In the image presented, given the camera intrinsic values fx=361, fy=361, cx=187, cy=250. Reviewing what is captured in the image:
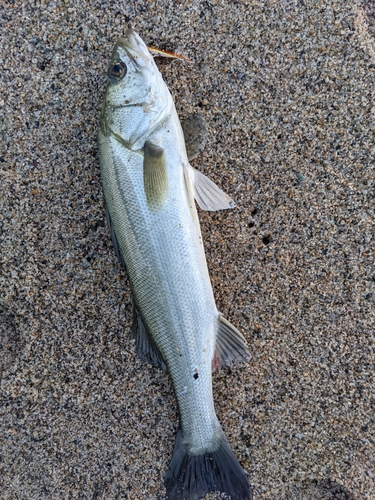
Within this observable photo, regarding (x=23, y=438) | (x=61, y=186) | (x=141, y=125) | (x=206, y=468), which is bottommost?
(x=23, y=438)

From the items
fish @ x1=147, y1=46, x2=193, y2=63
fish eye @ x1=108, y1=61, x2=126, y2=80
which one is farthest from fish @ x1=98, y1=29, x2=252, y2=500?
fish @ x1=147, y1=46, x2=193, y2=63

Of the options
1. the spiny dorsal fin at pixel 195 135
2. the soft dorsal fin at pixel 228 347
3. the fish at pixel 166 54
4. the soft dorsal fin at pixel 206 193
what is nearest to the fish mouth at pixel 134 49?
the fish at pixel 166 54

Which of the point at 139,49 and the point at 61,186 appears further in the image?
the point at 61,186

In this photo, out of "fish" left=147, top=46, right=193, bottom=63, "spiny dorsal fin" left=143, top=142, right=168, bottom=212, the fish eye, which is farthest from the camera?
"fish" left=147, top=46, right=193, bottom=63

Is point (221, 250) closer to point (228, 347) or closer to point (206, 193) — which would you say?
point (206, 193)

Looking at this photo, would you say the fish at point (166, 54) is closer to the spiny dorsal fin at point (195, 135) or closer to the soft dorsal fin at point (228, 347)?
the spiny dorsal fin at point (195, 135)

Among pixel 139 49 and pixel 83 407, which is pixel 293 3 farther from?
pixel 83 407

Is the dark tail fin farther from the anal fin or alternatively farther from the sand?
the anal fin

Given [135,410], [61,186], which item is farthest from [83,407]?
[61,186]
